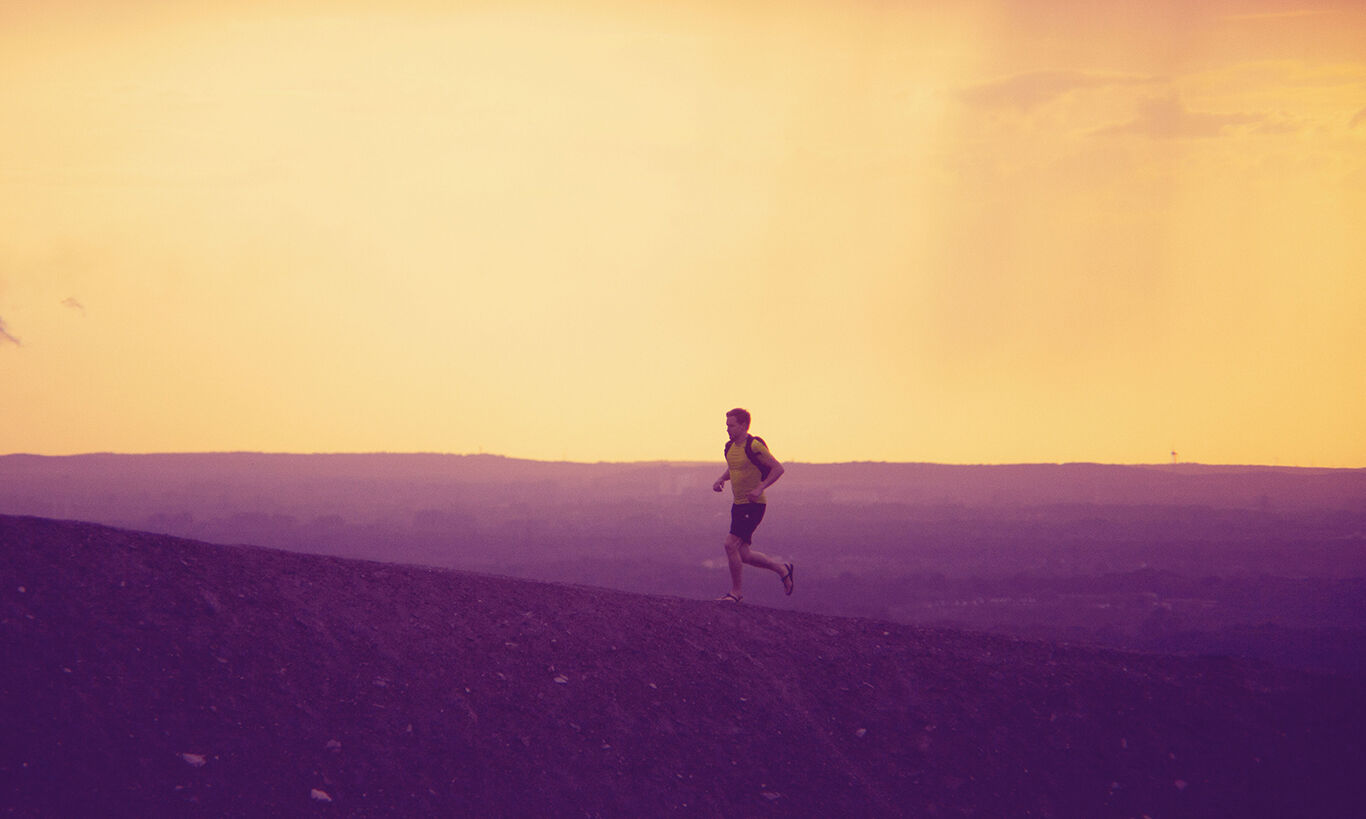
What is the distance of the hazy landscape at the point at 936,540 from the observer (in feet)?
266

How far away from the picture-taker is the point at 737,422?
11.4 metres

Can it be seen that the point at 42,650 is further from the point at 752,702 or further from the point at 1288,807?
the point at 1288,807

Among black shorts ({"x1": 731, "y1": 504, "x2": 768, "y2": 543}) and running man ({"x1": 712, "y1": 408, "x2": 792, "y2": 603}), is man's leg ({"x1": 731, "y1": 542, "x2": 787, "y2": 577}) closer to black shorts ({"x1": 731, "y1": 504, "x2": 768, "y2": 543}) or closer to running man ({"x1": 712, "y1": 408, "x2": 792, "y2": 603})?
running man ({"x1": 712, "y1": 408, "x2": 792, "y2": 603})

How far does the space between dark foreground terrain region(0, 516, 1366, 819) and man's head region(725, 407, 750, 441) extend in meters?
1.72

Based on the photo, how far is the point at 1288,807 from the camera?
29.3 feet

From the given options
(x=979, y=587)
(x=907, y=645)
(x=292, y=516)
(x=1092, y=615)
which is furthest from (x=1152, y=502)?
(x=907, y=645)

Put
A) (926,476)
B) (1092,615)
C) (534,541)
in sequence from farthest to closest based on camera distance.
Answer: (926,476) < (534,541) < (1092,615)

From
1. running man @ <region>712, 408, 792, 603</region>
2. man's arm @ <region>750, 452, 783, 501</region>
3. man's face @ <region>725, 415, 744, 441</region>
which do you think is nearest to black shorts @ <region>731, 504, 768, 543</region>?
running man @ <region>712, 408, 792, 603</region>

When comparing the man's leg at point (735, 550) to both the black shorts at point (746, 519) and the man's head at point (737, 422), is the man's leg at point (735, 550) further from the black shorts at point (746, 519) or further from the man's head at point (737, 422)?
the man's head at point (737, 422)

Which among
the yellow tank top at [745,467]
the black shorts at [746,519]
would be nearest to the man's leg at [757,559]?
the black shorts at [746,519]

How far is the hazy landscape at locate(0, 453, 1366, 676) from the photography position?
81.0 meters

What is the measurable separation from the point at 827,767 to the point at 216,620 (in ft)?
15.3

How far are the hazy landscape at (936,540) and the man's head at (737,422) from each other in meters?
31.2

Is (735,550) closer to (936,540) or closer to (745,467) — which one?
(745,467)
